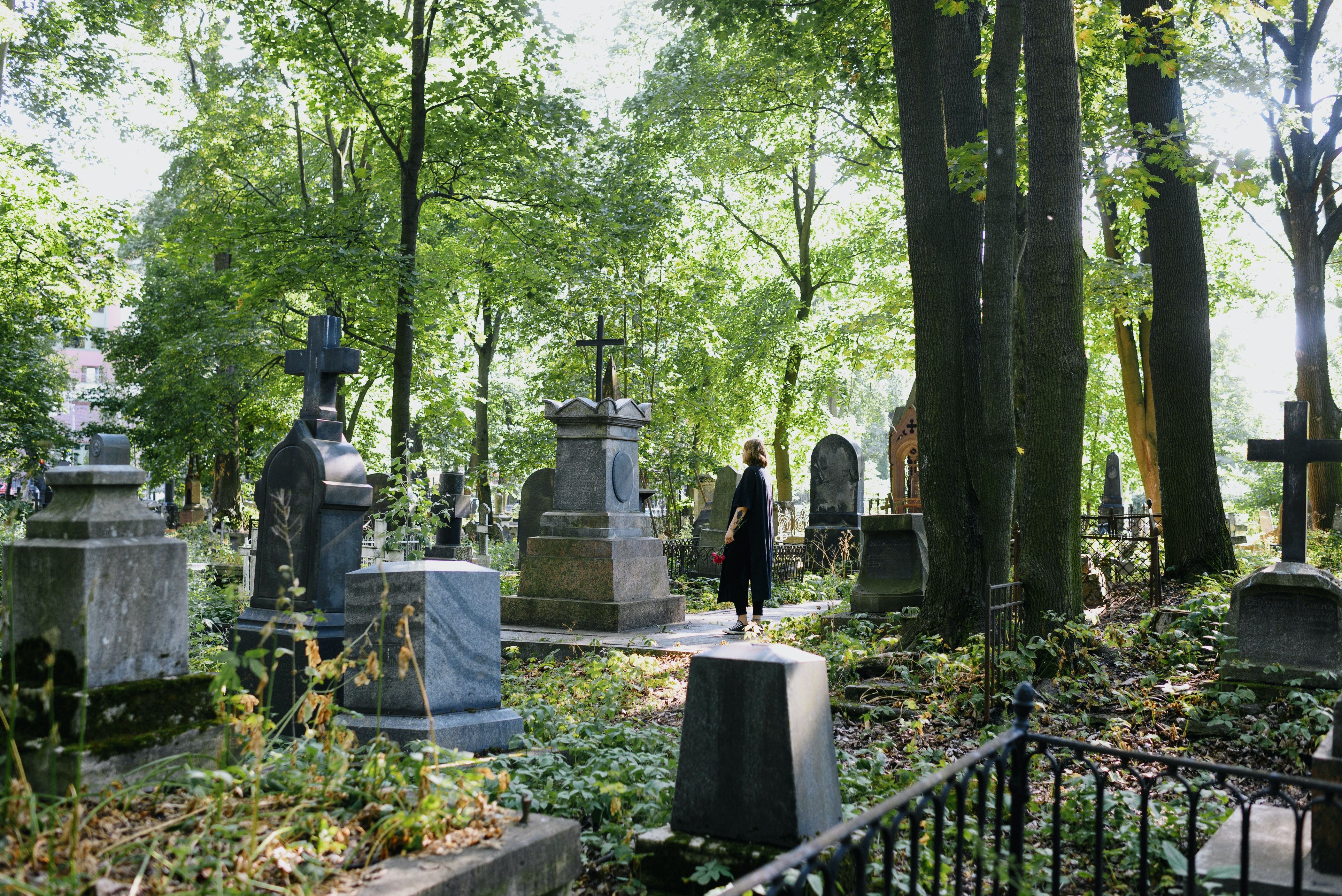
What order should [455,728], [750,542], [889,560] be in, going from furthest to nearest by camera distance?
[889,560] → [750,542] → [455,728]

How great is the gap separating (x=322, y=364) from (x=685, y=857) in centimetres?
598

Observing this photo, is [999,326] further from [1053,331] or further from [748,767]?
[748,767]

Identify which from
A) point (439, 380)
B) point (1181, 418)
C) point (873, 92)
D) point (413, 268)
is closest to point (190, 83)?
point (439, 380)

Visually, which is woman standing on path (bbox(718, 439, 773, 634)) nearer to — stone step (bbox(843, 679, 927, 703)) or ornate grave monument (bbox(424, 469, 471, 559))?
stone step (bbox(843, 679, 927, 703))

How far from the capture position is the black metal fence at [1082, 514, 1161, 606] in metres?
9.64

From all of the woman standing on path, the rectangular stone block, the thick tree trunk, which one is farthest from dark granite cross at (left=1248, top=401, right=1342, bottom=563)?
the rectangular stone block

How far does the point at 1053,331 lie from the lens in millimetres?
7273

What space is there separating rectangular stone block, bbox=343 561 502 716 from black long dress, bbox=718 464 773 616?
4.85 metres

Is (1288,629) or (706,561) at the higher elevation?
(706,561)

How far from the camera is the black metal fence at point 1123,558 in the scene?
964cm

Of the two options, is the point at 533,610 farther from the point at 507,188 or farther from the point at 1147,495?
the point at 1147,495

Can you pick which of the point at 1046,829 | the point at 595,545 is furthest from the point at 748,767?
the point at 595,545

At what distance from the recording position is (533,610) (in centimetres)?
1079

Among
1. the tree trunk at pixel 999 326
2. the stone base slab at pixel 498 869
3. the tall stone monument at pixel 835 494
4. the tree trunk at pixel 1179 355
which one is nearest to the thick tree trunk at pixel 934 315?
the tree trunk at pixel 999 326
